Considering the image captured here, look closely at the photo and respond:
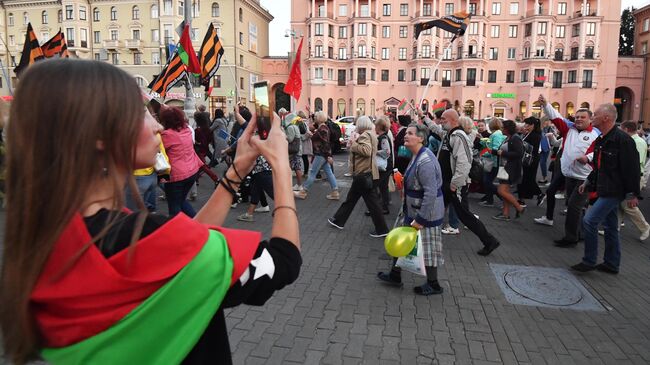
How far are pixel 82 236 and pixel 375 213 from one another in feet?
20.5

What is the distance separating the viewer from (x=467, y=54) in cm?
6206

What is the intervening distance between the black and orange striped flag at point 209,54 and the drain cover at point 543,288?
8.79 m

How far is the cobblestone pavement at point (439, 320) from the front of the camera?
141 inches

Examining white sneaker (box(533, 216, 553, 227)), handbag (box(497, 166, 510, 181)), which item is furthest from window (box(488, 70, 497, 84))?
white sneaker (box(533, 216, 553, 227))

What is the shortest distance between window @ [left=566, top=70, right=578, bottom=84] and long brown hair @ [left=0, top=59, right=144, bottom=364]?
71035 mm

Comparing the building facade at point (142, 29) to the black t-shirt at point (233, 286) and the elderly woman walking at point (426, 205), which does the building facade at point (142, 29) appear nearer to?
the elderly woman walking at point (426, 205)

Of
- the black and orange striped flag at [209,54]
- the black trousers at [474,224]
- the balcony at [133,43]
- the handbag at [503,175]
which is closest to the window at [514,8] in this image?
the balcony at [133,43]

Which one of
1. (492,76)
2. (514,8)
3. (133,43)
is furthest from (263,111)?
(514,8)

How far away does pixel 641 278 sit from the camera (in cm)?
548

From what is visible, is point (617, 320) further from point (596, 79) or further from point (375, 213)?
point (596, 79)

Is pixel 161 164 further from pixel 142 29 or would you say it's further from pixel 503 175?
pixel 142 29

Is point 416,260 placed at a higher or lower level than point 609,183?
lower

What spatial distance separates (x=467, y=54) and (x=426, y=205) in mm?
63277

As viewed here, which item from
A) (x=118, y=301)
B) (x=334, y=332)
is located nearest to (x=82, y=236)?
(x=118, y=301)
